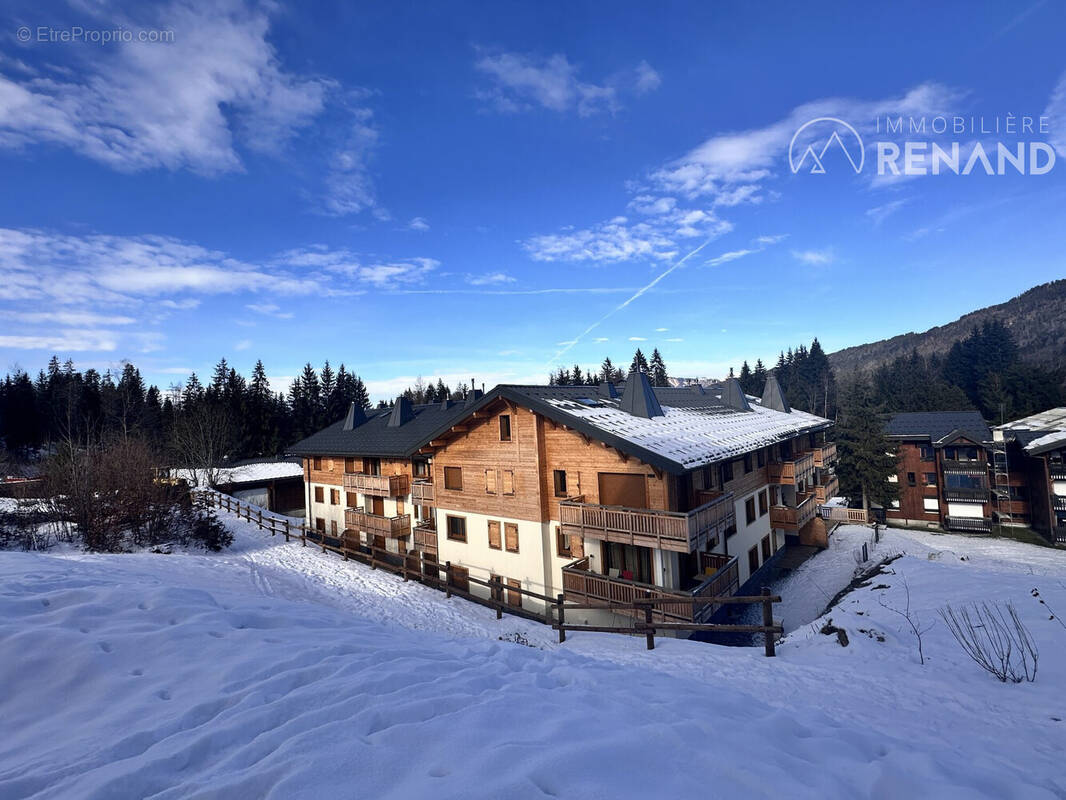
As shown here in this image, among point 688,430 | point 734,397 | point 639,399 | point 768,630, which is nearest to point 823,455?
point 734,397

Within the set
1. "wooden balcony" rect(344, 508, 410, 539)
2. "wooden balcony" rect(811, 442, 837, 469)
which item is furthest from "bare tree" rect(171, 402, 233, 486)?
"wooden balcony" rect(811, 442, 837, 469)

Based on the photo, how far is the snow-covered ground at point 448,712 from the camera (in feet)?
11.7

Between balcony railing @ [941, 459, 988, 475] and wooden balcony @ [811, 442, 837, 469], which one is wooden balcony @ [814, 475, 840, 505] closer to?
wooden balcony @ [811, 442, 837, 469]

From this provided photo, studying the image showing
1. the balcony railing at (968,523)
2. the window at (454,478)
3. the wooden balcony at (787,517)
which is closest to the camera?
the window at (454,478)

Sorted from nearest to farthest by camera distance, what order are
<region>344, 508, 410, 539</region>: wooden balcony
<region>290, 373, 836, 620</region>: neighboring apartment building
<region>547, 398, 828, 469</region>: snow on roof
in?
<region>547, 398, 828, 469</region>: snow on roof → <region>290, 373, 836, 620</region>: neighboring apartment building → <region>344, 508, 410, 539</region>: wooden balcony

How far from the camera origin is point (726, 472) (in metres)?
20.2

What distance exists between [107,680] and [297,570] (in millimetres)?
17723

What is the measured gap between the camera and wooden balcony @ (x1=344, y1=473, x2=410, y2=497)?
92.4ft

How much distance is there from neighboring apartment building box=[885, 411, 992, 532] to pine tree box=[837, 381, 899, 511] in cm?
364

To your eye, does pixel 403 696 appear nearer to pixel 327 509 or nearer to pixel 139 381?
pixel 327 509

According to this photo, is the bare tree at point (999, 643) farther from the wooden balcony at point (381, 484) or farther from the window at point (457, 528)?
the wooden balcony at point (381, 484)

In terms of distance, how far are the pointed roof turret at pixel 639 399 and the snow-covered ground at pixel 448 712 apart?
36.7 ft

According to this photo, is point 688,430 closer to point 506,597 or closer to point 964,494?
point 506,597

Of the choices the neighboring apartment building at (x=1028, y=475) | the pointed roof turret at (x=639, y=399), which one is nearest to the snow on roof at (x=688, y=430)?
the pointed roof turret at (x=639, y=399)
